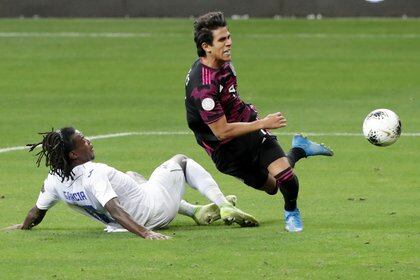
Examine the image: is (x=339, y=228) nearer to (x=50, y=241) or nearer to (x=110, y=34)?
(x=50, y=241)

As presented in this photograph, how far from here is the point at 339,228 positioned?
41.5 feet

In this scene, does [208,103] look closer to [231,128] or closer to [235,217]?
[231,128]

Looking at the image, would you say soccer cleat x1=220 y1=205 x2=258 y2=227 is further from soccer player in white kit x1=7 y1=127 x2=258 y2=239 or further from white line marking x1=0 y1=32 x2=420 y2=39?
white line marking x1=0 y1=32 x2=420 y2=39

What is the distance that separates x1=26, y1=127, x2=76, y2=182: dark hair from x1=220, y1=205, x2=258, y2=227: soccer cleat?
1.42m

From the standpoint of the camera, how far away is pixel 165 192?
1284 centimetres

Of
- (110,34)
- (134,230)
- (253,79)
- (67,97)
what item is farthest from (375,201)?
(110,34)

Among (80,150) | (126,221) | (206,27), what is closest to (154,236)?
(126,221)

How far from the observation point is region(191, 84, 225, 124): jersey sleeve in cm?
1245

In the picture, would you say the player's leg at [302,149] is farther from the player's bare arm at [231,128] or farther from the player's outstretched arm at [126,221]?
the player's outstretched arm at [126,221]

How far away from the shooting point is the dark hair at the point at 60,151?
1225 cm

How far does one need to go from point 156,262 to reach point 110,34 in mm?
25120

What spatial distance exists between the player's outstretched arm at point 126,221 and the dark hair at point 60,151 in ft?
1.84

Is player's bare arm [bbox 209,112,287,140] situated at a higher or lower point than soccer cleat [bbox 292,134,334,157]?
higher

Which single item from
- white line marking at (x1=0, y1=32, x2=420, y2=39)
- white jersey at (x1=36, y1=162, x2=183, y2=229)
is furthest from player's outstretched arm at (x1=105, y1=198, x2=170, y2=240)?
white line marking at (x1=0, y1=32, x2=420, y2=39)
